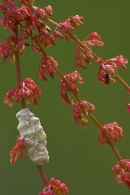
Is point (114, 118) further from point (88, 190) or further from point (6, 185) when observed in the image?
point (6, 185)

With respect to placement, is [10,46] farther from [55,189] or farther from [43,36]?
[55,189]

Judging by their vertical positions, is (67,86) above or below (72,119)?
below

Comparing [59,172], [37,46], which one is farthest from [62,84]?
[59,172]

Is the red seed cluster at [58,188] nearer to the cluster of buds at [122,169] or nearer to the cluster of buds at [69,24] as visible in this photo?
the cluster of buds at [122,169]

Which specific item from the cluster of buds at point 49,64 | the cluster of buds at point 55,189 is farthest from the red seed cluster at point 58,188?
the cluster of buds at point 49,64

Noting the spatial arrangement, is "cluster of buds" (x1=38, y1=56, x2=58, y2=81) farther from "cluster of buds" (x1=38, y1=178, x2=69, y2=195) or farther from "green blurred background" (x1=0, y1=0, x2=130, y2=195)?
"green blurred background" (x1=0, y1=0, x2=130, y2=195)

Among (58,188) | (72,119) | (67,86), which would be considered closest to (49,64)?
(67,86)

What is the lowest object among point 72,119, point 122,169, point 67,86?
point 122,169
